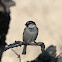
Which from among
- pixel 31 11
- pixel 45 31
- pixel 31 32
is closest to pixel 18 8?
pixel 31 11

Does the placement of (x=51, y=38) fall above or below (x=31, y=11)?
below

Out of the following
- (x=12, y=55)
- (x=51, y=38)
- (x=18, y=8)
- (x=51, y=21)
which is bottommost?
(x=12, y=55)

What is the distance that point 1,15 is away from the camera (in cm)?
1103

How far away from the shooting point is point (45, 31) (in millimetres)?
10578

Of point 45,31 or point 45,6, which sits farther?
point 45,6

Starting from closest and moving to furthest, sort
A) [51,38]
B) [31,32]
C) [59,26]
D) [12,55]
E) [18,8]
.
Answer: [31,32], [12,55], [51,38], [59,26], [18,8]

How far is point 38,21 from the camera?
11.0m

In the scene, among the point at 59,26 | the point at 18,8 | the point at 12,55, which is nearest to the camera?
the point at 12,55

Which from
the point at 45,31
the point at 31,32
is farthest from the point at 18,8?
the point at 31,32

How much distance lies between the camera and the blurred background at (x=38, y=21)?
31.2 ft

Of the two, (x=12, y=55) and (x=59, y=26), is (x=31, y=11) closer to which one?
(x=59, y=26)

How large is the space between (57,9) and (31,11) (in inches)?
59.9

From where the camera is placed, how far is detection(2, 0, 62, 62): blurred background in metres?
9.50

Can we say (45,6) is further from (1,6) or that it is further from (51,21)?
(1,6)
